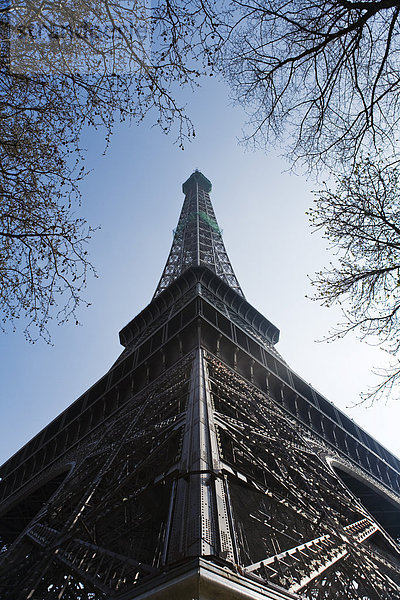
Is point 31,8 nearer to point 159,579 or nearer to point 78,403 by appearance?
point 159,579

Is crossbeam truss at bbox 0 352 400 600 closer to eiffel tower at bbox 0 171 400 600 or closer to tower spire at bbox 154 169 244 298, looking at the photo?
eiffel tower at bbox 0 171 400 600

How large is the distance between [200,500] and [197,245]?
39.8m

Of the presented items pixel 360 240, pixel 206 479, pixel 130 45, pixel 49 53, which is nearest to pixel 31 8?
pixel 49 53

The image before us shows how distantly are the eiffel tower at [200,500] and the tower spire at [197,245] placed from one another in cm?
1333

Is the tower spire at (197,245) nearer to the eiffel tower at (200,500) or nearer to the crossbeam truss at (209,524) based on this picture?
the eiffel tower at (200,500)

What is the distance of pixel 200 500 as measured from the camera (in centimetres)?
494

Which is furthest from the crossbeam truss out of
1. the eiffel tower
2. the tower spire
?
the tower spire

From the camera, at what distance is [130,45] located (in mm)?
5883

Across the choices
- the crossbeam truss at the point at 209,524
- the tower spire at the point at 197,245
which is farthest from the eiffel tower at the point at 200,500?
the tower spire at the point at 197,245

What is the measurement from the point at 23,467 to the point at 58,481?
22.6 ft

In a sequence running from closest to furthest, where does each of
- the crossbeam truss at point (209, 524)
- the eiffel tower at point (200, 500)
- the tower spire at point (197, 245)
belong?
the eiffel tower at point (200, 500)
the crossbeam truss at point (209, 524)
the tower spire at point (197, 245)

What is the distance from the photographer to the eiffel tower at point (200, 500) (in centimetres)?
441

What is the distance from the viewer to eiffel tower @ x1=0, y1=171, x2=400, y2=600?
14.5 ft

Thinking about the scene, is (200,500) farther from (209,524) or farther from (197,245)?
(197,245)
